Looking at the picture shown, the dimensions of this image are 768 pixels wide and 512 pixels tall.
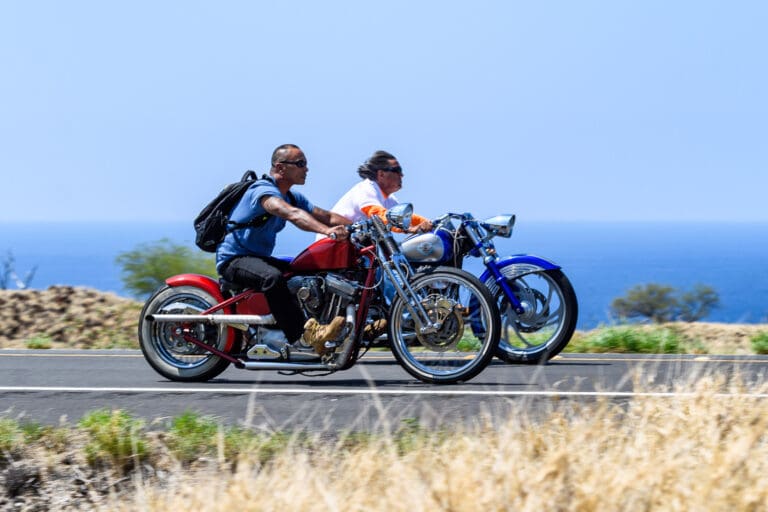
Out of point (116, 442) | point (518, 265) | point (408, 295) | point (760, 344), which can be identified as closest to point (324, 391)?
point (408, 295)

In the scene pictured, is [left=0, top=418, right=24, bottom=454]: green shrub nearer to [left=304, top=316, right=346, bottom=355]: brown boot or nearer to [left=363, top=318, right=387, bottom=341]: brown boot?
[left=304, top=316, right=346, bottom=355]: brown boot

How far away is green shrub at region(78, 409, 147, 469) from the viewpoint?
6.70 metres

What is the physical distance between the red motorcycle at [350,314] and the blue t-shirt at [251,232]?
0.26 meters

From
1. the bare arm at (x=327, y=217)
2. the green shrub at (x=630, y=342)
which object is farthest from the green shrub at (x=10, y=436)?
the green shrub at (x=630, y=342)

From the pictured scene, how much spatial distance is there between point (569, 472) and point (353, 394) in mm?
3832

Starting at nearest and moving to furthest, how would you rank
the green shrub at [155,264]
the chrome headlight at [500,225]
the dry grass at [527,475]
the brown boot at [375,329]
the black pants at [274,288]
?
the dry grass at [527,475]
the black pants at [274,288]
the brown boot at [375,329]
the chrome headlight at [500,225]
the green shrub at [155,264]

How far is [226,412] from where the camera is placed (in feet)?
27.2

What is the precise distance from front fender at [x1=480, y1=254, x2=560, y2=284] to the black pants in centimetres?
183

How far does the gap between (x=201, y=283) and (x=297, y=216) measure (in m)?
1.12

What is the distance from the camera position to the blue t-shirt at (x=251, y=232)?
950 centimetres

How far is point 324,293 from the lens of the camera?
31.2ft

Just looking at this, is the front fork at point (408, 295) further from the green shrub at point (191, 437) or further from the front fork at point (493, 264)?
the green shrub at point (191, 437)

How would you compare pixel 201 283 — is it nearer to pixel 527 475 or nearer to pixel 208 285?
pixel 208 285

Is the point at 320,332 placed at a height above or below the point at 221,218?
below
